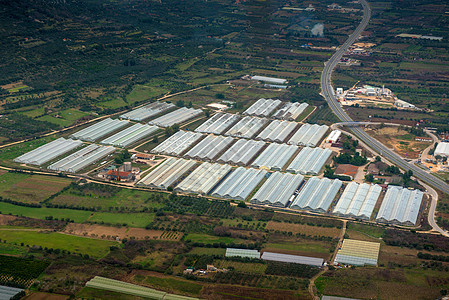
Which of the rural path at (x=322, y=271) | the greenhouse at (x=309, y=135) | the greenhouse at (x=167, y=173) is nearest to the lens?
the rural path at (x=322, y=271)

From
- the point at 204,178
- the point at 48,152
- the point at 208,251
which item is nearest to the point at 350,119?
the point at 204,178

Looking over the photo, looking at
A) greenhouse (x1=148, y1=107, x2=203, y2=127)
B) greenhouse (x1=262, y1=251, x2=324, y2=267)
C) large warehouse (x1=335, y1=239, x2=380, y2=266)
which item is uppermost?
greenhouse (x1=148, y1=107, x2=203, y2=127)

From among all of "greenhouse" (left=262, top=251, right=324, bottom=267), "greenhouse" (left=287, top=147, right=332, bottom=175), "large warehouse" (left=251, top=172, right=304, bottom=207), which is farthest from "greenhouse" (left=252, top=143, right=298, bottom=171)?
"greenhouse" (left=262, top=251, right=324, bottom=267)

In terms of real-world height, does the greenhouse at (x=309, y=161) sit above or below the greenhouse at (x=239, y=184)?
below

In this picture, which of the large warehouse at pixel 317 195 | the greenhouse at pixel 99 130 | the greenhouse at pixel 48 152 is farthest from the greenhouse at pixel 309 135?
the greenhouse at pixel 48 152

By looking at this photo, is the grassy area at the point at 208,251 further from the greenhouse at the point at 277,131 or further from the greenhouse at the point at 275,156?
the greenhouse at the point at 277,131

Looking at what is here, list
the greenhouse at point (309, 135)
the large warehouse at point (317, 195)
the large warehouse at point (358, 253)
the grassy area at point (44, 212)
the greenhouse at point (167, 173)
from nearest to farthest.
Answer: the large warehouse at point (358, 253) < the grassy area at point (44, 212) < the large warehouse at point (317, 195) < the greenhouse at point (167, 173) < the greenhouse at point (309, 135)

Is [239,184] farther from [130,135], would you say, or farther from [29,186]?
[29,186]

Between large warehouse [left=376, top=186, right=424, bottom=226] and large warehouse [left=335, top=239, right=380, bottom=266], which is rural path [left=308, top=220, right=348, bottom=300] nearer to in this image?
large warehouse [left=335, top=239, right=380, bottom=266]
